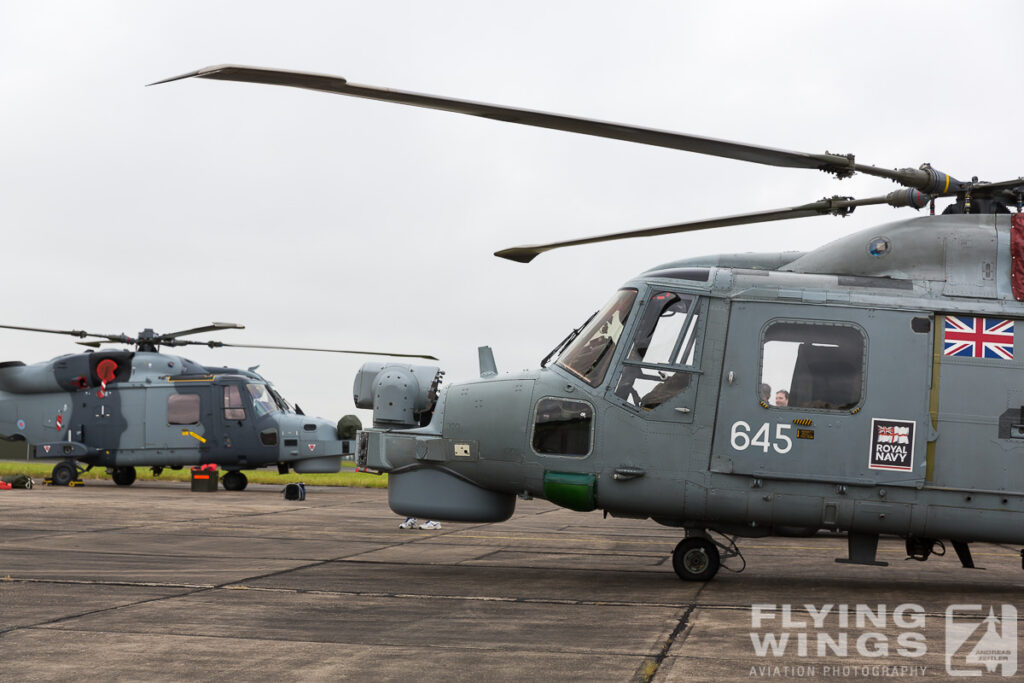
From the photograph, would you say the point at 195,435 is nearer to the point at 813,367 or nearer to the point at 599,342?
the point at 599,342

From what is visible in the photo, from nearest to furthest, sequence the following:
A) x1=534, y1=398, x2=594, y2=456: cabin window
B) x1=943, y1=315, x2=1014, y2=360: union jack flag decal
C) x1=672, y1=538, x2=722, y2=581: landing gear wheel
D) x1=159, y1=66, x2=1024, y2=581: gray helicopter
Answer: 1. x1=159, y1=66, x2=1024, y2=581: gray helicopter
2. x1=943, y1=315, x2=1014, y2=360: union jack flag decal
3. x1=534, y1=398, x2=594, y2=456: cabin window
4. x1=672, y1=538, x2=722, y2=581: landing gear wheel

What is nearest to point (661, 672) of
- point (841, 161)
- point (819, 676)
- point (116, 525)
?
point (819, 676)

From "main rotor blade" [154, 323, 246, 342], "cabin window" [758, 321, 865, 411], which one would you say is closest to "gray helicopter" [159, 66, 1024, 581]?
"cabin window" [758, 321, 865, 411]

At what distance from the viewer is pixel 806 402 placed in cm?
858

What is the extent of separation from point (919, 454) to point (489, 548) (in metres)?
5.20

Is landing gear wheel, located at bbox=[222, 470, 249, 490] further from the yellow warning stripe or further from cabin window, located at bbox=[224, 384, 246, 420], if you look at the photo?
cabin window, located at bbox=[224, 384, 246, 420]

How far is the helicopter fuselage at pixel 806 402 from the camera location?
27.8ft

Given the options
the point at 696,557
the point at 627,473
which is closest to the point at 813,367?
the point at 627,473

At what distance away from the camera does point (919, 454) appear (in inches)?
333

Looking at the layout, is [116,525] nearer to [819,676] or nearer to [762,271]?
[762,271]

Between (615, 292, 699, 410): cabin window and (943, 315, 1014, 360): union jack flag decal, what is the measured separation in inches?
82.6

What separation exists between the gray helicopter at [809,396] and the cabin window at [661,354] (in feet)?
0.04

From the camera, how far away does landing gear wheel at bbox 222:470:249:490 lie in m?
24.3

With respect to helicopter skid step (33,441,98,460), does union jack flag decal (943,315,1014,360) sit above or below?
above
